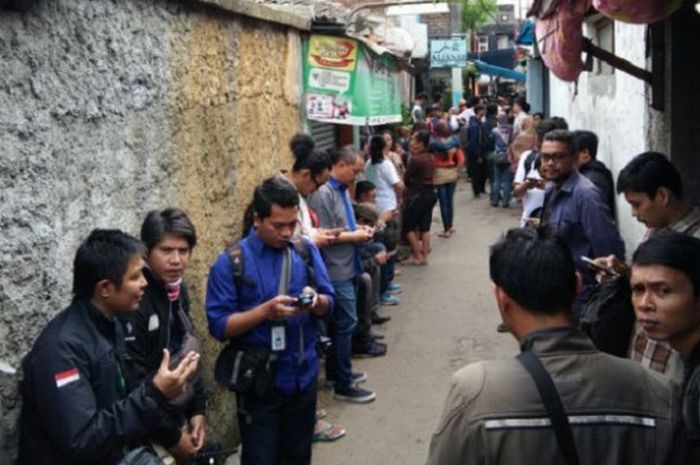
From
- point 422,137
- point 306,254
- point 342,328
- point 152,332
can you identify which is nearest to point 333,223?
point 342,328

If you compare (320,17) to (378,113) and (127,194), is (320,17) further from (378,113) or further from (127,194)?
(127,194)


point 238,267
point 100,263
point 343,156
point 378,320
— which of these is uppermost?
point 343,156

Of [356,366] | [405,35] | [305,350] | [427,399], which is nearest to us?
[305,350]

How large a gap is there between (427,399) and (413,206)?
430 cm

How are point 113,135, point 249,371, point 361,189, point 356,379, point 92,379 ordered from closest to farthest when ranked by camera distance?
1. point 92,379
2. point 113,135
3. point 249,371
4. point 356,379
5. point 361,189

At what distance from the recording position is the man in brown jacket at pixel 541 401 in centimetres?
202

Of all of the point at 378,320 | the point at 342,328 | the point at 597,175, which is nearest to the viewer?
the point at 342,328

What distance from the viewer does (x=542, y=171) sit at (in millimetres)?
5047

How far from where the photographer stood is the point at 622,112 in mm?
9070

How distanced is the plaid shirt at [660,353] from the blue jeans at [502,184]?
38.2ft

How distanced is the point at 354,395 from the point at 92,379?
3917 mm

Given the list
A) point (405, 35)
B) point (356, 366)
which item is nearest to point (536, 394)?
point (356, 366)

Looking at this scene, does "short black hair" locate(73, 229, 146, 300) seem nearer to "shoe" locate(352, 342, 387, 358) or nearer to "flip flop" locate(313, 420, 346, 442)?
"flip flop" locate(313, 420, 346, 442)

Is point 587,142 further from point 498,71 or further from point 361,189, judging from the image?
point 498,71
